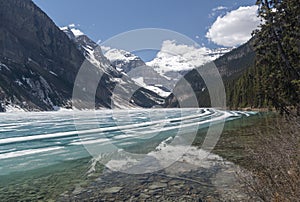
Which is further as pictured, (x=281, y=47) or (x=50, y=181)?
(x=281, y=47)

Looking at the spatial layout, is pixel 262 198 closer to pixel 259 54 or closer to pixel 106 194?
pixel 106 194

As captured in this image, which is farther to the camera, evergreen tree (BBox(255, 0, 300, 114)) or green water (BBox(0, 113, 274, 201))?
evergreen tree (BBox(255, 0, 300, 114))

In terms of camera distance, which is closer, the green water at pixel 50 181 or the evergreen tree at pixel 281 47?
the green water at pixel 50 181

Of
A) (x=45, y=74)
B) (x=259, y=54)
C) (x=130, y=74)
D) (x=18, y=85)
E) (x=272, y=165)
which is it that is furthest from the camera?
(x=45, y=74)

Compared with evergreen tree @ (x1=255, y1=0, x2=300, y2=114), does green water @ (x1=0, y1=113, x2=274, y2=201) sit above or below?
below

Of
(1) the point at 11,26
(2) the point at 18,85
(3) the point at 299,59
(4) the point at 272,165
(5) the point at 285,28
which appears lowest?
(4) the point at 272,165

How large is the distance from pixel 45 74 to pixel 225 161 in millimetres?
192803

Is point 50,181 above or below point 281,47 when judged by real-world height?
below

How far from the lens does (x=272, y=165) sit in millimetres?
5938

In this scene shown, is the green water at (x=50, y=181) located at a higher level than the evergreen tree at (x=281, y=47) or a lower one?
lower

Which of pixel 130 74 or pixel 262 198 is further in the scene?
pixel 130 74

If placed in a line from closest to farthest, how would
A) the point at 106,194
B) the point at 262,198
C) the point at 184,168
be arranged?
the point at 262,198 < the point at 106,194 < the point at 184,168

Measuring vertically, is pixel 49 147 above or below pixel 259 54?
below

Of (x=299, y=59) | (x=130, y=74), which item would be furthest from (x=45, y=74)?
(x=299, y=59)
